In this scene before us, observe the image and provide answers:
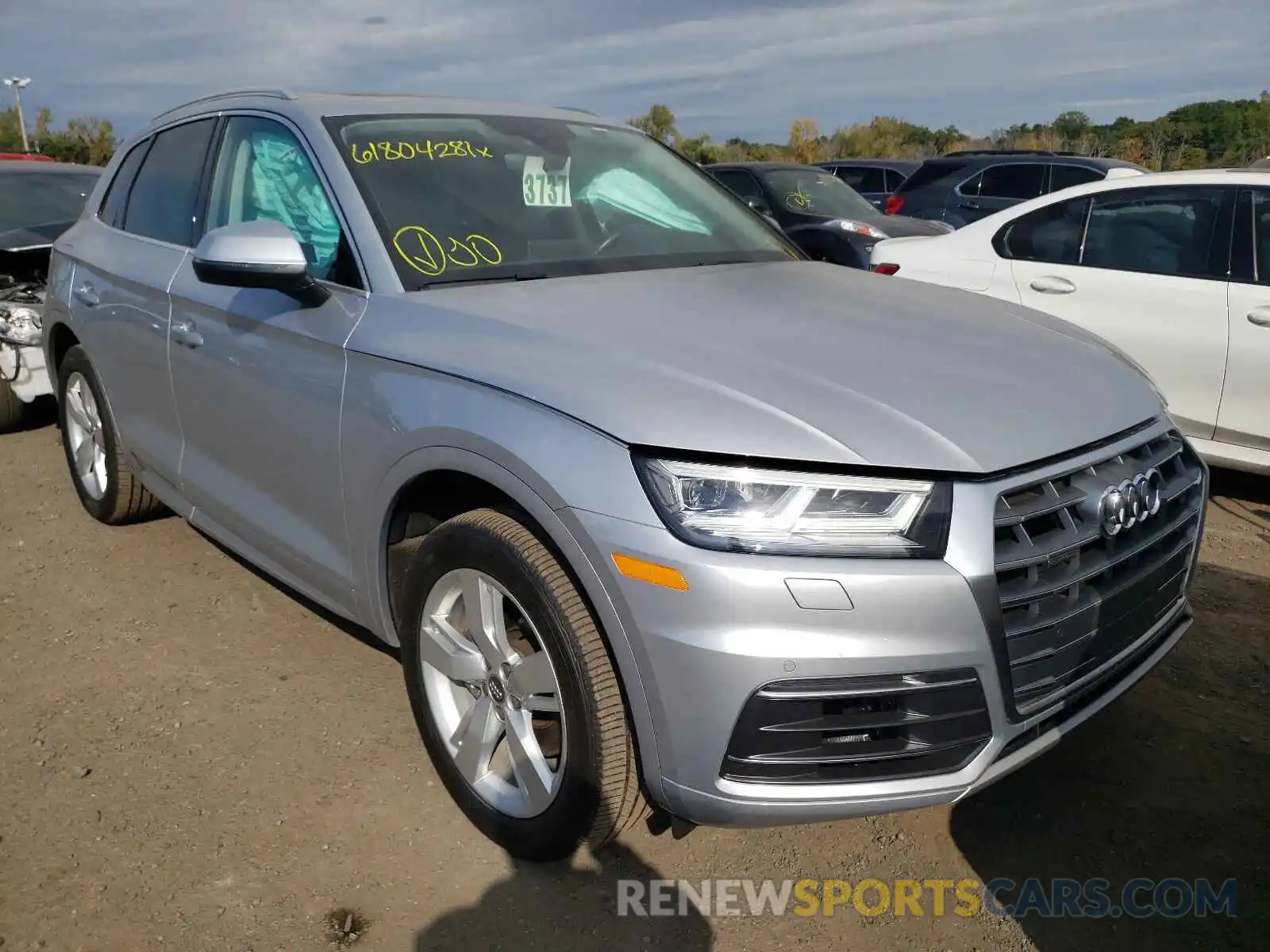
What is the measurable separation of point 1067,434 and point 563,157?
72.8 inches

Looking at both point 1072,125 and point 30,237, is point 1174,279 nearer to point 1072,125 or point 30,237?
point 30,237

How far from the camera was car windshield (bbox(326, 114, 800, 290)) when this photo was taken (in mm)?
2764

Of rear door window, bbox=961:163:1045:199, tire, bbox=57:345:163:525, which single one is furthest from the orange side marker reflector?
rear door window, bbox=961:163:1045:199

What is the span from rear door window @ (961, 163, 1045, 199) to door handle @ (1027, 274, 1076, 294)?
6.52 metres

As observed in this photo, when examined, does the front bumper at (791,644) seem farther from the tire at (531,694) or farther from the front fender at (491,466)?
the tire at (531,694)

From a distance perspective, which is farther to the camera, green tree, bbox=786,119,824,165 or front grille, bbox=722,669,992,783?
green tree, bbox=786,119,824,165

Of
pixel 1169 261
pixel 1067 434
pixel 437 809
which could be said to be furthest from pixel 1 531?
pixel 1169 261

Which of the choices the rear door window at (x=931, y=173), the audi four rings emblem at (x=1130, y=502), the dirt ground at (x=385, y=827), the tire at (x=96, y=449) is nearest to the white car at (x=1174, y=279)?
the dirt ground at (x=385, y=827)

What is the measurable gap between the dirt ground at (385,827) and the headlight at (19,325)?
290 cm

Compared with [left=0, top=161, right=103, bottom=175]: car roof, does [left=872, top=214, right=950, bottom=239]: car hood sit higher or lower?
lower

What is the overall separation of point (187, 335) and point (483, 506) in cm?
144

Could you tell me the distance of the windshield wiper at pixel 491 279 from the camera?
8.61 feet

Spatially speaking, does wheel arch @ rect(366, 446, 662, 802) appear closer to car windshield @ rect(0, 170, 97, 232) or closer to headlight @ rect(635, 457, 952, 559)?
headlight @ rect(635, 457, 952, 559)

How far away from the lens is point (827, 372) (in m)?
2.14
